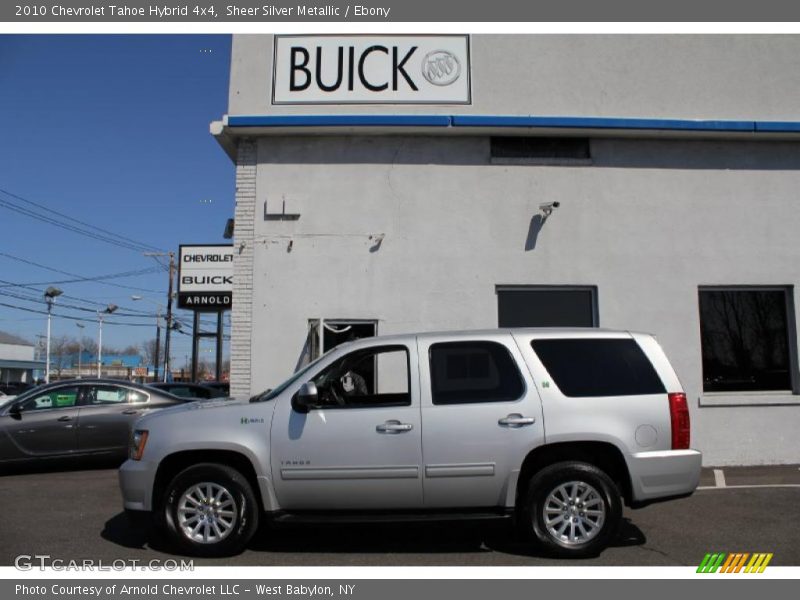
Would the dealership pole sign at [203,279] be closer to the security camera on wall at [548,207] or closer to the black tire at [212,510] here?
the security camera on wall at [548,207]

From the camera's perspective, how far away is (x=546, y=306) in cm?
1028

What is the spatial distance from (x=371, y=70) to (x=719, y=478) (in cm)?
773

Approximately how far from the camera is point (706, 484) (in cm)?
881

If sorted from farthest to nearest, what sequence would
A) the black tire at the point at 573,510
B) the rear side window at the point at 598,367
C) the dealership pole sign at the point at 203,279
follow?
the dealership pole sign at the point at 203,279, the rear side window at the point at 598,367, the black tire at the point at 573,510

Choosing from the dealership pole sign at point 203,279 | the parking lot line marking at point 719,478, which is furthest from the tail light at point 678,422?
the dealership pole sign at point 203,279

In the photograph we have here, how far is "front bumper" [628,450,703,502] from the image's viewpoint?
5.73m

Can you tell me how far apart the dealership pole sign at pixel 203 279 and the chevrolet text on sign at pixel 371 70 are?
49.8ft

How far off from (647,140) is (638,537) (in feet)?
21.3

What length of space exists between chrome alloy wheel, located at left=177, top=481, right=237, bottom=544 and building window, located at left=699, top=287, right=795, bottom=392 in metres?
7.52

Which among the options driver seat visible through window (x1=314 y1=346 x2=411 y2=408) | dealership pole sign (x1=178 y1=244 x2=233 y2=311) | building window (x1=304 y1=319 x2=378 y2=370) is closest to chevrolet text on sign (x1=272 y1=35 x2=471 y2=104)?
building window (x1=304 y1=319 x2=378 y2=370)

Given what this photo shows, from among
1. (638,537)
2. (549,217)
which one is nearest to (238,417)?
(638,537)

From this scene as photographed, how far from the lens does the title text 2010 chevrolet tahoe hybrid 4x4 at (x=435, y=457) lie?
571 centimetres

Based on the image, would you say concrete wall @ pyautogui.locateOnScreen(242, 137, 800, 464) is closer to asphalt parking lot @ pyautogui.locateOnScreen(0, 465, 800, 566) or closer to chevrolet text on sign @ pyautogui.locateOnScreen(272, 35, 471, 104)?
chevrolet text on sign @ pyautogui.locateOnScreen(272, 35, 471, 104)

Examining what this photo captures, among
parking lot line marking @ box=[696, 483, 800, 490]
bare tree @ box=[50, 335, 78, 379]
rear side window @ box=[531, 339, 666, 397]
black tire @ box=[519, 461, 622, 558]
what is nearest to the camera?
black tire @ box=[519, 461, 622, 558]
